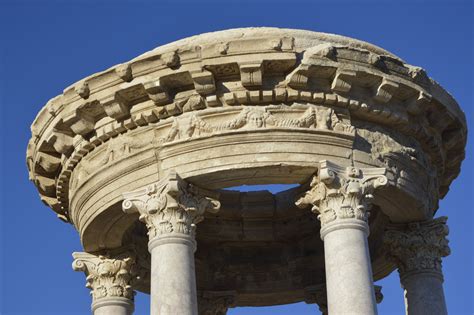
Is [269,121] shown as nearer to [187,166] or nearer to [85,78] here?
[187,166]

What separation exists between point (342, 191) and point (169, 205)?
4157mm

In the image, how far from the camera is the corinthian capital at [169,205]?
3131cm

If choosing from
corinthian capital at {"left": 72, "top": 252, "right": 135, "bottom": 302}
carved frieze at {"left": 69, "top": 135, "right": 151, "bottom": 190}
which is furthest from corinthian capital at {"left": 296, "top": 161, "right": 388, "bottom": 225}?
corinthian capital at {"left": 72, "top": 252, "right": 135, "bottom": 302}

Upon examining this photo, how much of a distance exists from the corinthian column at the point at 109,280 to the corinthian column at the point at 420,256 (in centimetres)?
697

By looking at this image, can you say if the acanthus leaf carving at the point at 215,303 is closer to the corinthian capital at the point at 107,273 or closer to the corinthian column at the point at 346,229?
the corinthian capital at the point at 107,273

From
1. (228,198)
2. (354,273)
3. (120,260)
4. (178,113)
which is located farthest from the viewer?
(228,198)

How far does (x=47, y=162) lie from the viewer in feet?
114

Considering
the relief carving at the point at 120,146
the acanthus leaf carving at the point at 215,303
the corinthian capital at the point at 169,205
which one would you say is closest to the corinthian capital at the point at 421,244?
the corinthian capital at the point at 169,205

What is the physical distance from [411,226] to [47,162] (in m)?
9.80

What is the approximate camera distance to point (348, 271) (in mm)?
30375

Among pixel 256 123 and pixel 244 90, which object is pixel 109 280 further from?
pixel 244 90

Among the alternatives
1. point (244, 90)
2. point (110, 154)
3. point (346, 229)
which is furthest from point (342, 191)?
point (110, 154)

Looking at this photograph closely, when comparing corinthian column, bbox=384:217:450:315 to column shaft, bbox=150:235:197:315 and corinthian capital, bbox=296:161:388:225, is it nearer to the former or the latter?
corinthian capital, bbox=296:161:388:225

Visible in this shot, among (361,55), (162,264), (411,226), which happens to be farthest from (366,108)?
(162,264)
